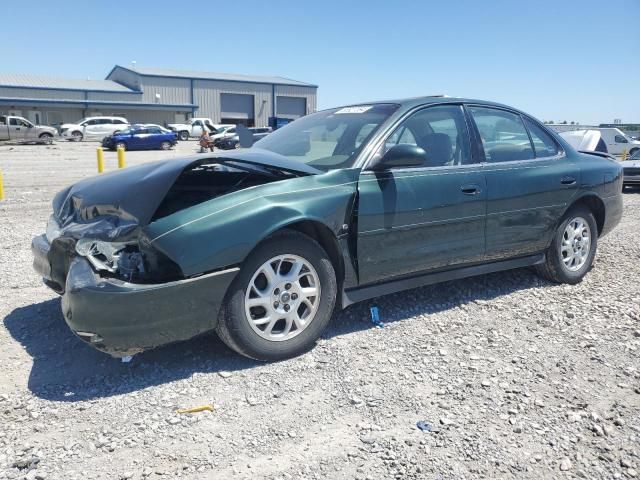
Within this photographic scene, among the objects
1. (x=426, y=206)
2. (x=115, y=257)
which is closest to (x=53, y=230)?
(x=115, y=257)

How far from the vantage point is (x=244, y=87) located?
204 feet

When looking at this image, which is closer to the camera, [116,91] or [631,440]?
[631,440]

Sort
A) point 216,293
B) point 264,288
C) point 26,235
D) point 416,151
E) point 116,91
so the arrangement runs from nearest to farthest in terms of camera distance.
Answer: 1. point 216,293
2. point 264,288
3. point 416,151
4. point 26,235
5. point 116,91

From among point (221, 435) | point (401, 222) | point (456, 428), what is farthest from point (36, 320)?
point (456, 428)

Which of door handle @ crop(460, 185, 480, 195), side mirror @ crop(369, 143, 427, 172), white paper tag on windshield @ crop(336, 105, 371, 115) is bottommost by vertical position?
door handle @ crop(460, 185, 480, 195)

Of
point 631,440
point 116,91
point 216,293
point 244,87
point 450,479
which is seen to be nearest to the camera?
point 450,479

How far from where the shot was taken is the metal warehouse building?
4878 centimetres

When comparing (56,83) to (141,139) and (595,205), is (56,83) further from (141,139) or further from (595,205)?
(595,205)

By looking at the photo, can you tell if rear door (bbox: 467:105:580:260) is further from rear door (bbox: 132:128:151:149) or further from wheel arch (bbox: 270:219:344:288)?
rear door (bbox: 132:128:151:149)

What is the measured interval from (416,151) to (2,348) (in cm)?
293

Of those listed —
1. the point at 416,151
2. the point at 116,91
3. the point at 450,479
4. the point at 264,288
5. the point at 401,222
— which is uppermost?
the point at 116,91

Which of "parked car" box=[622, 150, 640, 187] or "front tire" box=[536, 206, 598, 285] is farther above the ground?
"parked car" box=[622, 150, 640, 187]

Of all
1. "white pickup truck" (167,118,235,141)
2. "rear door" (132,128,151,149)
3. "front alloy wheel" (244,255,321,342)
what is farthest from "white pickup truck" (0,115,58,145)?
"front alloy wheel" (244,255,321,342)

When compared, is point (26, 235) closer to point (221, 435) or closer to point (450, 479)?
point (221, 435)
